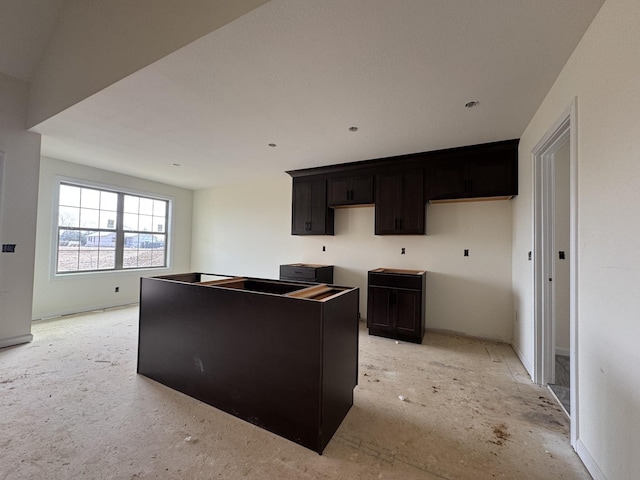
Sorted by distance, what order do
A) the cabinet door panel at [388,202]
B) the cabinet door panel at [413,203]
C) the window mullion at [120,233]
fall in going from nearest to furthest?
the cabinet door panel at [413,203], the cabinet door panel at [388,202], the window mullion at [120,233]

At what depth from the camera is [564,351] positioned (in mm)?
3027

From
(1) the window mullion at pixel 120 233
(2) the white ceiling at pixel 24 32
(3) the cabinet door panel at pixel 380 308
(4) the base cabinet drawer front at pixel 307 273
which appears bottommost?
(3) the cabinet door panel at pixel 380 308

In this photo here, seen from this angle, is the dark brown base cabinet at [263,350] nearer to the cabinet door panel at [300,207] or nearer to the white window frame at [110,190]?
the cabinet door panel at [300,207]

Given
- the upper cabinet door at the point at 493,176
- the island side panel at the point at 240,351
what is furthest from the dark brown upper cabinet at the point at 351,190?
the island side panel at the point at 240,351

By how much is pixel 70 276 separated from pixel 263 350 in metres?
4.52

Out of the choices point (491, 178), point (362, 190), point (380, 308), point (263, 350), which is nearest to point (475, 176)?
→ point (491, 178)

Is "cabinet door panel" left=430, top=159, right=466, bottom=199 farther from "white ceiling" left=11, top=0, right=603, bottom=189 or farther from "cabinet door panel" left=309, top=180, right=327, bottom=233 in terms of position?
"cabinet door panel" left=309, top=180, right=327, bottom=233

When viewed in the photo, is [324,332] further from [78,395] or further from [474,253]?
[474,253]

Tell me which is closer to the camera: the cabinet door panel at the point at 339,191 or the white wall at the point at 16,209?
the white wall at the point at 16,209

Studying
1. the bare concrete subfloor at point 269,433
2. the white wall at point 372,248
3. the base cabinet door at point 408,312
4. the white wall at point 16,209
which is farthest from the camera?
the white wall at point 372,248

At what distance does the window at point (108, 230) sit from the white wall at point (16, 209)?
1.23 meters

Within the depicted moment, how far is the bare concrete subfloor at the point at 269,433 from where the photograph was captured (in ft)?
4.77

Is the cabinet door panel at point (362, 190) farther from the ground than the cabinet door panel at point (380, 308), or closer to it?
farther from the ground

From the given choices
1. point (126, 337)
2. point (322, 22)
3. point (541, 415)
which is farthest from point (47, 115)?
point (541, 415)
